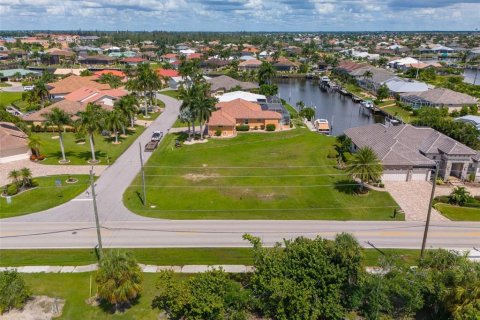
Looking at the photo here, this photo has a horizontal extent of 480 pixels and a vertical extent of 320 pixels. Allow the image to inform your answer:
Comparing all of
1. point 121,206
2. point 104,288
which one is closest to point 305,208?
point 121,206

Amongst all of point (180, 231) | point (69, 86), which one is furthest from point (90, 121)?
point (69, 86)

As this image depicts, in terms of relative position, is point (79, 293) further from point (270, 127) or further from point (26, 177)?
point (270, 127)

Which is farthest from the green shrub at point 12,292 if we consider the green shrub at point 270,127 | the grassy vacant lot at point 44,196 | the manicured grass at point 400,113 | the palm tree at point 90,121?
the manicured grass at point 400,113

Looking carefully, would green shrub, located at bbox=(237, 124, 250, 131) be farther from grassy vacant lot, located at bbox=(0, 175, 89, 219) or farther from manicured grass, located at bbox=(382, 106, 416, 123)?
manicured grass, located at bbox=(382, 106, 416, 123)

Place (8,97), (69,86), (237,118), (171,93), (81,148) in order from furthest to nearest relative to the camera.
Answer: (171,93)
(8,97)
(69,86)
(237,118)
(81,148)

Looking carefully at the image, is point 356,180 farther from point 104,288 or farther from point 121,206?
point 104,288

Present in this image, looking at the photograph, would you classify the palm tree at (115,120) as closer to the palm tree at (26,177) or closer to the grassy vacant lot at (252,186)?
the grassy vacant lot at (252,186)

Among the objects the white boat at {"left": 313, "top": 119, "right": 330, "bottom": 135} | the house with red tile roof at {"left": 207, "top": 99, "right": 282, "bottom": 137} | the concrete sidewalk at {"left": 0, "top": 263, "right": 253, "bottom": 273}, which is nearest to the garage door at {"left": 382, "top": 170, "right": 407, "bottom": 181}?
the concrete sidewalk at {"left": 0, "top": 263, "right": 253, "bottom": 273}
